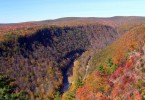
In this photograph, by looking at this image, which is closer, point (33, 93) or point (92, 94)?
point (92, 94)

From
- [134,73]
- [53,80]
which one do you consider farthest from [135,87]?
[53,80]

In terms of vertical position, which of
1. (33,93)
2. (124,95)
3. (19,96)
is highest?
(19,96)

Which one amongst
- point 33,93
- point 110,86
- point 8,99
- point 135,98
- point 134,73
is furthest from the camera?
point 33,93

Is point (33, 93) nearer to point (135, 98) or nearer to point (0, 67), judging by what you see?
point (0, 67)

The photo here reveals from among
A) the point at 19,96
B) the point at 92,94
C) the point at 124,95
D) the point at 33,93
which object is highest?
the point at 19,96

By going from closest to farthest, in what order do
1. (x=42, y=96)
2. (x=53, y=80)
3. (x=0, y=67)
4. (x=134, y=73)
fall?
(x=134, y=73) < (x=42, y=96) < (x=53, y=80) < (x=0, y=67)

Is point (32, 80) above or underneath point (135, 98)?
underneath

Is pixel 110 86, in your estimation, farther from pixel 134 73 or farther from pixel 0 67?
pixel 0 67

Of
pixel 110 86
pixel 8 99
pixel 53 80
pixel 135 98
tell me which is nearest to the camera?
pixel 8 99

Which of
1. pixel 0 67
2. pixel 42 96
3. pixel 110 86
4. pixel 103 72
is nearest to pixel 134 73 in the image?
pixel 110 86
